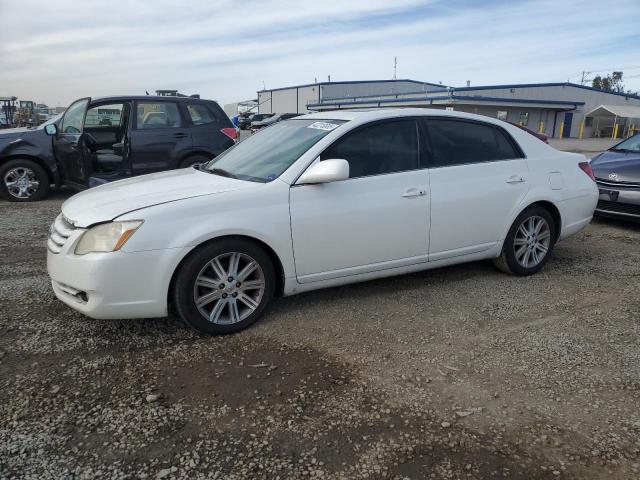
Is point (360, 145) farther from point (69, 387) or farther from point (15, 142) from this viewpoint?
point (15, 142)

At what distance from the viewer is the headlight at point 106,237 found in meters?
3.36

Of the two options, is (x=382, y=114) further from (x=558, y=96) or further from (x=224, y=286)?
(x=558, y=96)

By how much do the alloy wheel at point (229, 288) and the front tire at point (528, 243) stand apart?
8.00ft

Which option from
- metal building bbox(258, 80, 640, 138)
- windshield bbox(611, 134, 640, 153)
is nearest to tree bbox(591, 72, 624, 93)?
metal building bbox(258, 80, 640, 138)

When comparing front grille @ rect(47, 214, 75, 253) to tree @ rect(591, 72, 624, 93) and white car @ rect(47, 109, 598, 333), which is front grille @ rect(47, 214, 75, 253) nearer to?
white car @ rect(47, 109, 598, 333)

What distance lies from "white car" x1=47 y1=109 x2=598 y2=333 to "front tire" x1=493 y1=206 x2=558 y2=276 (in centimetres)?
1

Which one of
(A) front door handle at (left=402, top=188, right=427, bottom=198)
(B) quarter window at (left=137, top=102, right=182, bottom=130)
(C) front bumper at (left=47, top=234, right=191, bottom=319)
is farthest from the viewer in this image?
(B) quarter window at (left=137, top=102, right=182, bottom=130)

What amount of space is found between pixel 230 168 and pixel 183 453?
2.51 meters

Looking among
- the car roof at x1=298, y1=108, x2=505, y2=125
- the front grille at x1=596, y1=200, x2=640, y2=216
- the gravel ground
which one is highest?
the car roof at x1=298, y1=108, x2=505, y2=125

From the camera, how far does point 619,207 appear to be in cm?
711

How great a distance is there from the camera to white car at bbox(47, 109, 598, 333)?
345 cm

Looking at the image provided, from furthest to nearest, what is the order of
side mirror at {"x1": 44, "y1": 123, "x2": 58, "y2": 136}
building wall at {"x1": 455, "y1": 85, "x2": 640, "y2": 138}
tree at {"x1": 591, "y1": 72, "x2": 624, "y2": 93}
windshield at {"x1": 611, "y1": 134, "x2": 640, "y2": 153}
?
tree at {"x1": 591, "y1": 72, "x2": 624, "y2": 93} < building wall at {"x1": 455, "y1": 85, "x2": 640, "y2": 138} < side mirror at {"x1": 44, "y1": 123, "x2": 58, "y2": 136} < windshield at {"x1": 611, "y1": 134, "x2": 640, "y2": 153}

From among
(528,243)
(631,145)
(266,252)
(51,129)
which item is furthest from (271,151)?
(631,145)

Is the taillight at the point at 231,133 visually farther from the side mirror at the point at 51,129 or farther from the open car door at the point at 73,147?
the side mirror at the point at 51,129
